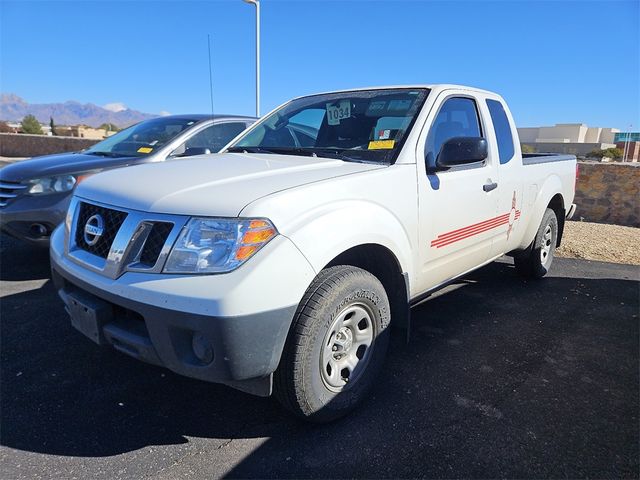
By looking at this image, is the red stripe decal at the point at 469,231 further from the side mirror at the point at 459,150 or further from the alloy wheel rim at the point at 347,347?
the alloy wheel rim at the point at 347,347

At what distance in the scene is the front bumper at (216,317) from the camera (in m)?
1.93

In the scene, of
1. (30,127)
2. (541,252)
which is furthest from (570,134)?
(541,252)

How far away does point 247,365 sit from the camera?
2.03 m

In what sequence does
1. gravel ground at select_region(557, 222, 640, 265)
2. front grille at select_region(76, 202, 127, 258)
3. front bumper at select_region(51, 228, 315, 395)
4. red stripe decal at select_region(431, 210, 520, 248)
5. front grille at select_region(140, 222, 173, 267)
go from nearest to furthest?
front bumper at select_region(51, 228, 315, 395), front grille at select_region(140, 222, 173, 267), front grille at select_region(76, 202, 127, 258), red stripe decal at select_region(431, 210, 520, 248), gravel ground at select_region(557, 222, 640, 265)

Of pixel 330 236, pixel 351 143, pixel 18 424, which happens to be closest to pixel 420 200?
pixel 351 143

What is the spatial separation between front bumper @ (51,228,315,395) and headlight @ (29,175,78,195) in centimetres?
289

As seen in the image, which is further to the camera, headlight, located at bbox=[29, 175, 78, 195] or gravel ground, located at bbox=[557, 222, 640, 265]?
gravel ground, located at bbox=[557, 222, 640, 265]

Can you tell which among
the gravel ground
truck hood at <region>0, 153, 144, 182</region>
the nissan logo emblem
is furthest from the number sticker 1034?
the gravel ground

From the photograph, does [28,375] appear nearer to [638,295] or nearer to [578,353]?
[578,353]

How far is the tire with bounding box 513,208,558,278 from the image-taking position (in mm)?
4941

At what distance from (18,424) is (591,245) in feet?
24.8

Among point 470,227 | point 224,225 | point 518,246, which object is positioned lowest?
point 518,246

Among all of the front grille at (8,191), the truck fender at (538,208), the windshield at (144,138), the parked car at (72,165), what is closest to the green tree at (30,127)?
the windshield at (144,138)

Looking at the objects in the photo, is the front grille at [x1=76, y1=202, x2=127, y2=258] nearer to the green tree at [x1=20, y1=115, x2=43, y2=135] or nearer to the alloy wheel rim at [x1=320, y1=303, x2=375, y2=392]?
the alloy wheel rim at [x1=320, y1=303, x2=375, y2=392]
